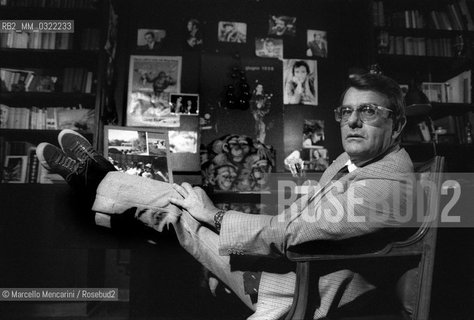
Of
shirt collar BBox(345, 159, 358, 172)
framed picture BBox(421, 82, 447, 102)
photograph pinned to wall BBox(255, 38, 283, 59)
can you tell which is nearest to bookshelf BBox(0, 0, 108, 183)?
photograph pinned to wall BBox(255, 38, 283, 59)

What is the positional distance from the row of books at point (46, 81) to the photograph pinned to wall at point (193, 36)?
2.09 ft

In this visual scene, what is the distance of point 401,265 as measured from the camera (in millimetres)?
1021

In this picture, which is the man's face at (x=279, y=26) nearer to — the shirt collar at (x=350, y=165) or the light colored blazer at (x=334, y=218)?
the shirt collar at (x=350, y=165)

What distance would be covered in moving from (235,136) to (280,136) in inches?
12.3

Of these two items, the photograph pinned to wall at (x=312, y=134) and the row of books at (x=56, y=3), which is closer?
the row of books at (x=56, y=3)

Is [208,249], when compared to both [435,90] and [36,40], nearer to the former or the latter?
[36,40]

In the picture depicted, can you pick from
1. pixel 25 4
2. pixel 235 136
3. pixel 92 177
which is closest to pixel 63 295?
pixel 92 177

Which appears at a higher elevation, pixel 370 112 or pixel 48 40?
pixel 48 40

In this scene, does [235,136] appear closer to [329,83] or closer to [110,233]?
[329,83]

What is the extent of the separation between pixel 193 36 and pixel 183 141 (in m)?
0.70

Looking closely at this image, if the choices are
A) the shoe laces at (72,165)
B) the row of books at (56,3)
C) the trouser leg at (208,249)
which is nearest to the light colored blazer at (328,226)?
the trouser leg at (208,249)

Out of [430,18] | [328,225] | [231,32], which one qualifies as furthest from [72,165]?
[430,18]

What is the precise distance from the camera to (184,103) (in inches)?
102

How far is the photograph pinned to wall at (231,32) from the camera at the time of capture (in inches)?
107
